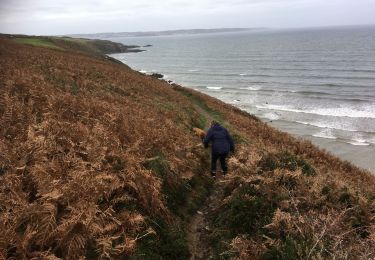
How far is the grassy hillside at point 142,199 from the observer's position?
20.7 feet

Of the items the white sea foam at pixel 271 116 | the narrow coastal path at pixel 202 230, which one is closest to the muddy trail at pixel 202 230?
the narrow coastal path at pixel 202 230

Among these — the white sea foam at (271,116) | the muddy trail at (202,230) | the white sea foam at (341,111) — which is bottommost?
the white sea foam at (271,116)

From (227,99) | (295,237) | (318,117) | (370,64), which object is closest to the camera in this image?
(295,237)

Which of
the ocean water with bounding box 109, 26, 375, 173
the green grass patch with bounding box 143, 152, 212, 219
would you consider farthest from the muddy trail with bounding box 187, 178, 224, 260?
the ocean water with bounding box 109, 26, 375, 173

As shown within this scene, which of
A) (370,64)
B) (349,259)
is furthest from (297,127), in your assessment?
(370,64)

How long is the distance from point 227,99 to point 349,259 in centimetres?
4618

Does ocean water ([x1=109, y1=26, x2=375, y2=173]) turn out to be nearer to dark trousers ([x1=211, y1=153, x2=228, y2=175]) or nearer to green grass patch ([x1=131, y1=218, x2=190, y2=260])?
dark trousers ([x1=211, y1=153, x2=228, y2=175])

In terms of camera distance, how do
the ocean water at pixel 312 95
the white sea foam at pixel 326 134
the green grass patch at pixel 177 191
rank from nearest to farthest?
the green grass patch at pixel 177 191 < the ocean water at pixel 312 95 < the white sea foam at pixel 326 134

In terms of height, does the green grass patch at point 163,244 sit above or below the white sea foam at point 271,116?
above

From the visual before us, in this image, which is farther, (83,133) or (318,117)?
(318,117)

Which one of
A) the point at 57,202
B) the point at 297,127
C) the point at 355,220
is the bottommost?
the point at 297,127

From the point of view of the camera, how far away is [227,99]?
52031 mm

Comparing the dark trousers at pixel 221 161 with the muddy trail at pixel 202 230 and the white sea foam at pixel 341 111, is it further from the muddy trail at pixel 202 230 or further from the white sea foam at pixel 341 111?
the white sea foam at pixel 341 111

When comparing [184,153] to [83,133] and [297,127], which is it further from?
[297,127]
